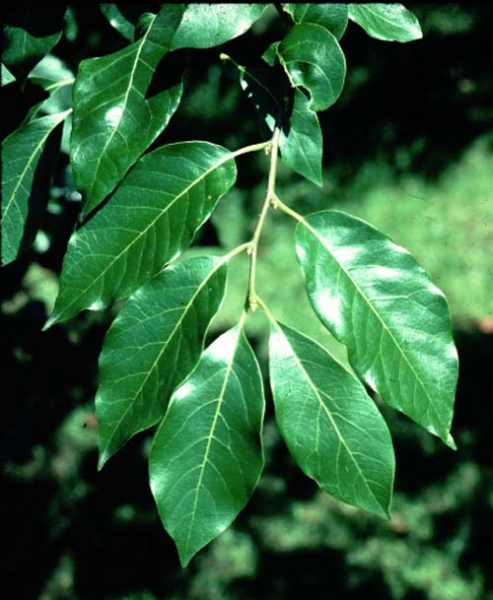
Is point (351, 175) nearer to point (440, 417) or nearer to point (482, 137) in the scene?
point (482, 137)

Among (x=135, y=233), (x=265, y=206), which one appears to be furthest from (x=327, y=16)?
(x=135, y=233)

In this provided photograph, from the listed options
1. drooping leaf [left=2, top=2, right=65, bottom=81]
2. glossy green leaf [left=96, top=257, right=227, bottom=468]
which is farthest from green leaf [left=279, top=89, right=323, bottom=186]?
drooping leaf [left=2, top=2, right=65, bottom=81]

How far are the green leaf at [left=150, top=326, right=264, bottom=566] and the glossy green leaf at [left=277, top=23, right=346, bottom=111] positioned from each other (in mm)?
386

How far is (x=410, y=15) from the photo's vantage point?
4.09 feet

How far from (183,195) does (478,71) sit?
4.36 metres

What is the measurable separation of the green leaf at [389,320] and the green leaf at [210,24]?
1.02 ft

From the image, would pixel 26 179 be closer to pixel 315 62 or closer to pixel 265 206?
pixel 265 206

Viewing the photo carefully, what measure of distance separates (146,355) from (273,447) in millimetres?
2518

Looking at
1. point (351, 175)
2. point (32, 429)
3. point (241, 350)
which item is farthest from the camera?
point (351, 175)

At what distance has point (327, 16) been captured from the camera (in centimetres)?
118

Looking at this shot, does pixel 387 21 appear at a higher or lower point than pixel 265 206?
higher

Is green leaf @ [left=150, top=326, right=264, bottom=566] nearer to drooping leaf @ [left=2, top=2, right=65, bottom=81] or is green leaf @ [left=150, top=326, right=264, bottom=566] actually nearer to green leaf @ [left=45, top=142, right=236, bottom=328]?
green leaf @ [left=45, top=142, right=236, bottom=328]

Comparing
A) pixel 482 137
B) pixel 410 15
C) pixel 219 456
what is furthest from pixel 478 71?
pixel 219 456

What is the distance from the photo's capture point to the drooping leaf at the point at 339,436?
1.13 metres
